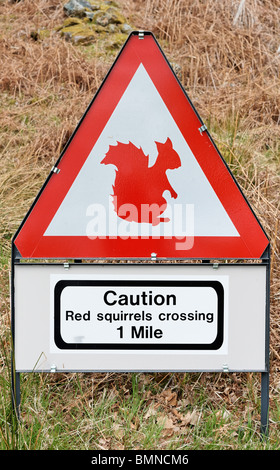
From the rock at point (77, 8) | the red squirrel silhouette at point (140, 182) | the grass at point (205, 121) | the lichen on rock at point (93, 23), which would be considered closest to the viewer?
the red squirrel silhouette at point (140, 182)

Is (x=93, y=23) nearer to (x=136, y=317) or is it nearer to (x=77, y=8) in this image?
(x=77, y=8)

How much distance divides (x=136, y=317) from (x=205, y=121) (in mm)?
3080

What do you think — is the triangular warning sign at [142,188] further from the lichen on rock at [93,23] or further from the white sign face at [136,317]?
the lichen on rock at [93,23]

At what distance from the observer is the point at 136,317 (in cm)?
192

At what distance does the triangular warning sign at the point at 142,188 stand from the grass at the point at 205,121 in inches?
25.1

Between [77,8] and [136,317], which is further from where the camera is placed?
[77,8]

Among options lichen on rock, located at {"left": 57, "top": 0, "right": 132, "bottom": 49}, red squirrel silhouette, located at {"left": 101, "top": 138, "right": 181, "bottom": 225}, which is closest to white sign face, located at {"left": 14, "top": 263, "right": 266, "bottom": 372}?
red squirrel silhouette, located at {"left": 101, "top": 138, "right": 181, "bottom": 225}

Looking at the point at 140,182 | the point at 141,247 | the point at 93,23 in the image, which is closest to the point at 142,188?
the point at 140,182

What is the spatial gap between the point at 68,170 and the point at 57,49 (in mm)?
4777

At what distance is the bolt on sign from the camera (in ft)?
6.19

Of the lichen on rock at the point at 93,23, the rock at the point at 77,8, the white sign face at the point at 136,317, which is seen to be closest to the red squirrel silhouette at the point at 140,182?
the white sign face at the point at 136,317

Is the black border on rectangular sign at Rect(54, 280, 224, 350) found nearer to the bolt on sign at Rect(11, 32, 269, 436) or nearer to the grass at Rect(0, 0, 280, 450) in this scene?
the bolt on sign at Rect(11, 32, 269, 436)

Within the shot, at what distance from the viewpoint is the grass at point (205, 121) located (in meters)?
2.03
